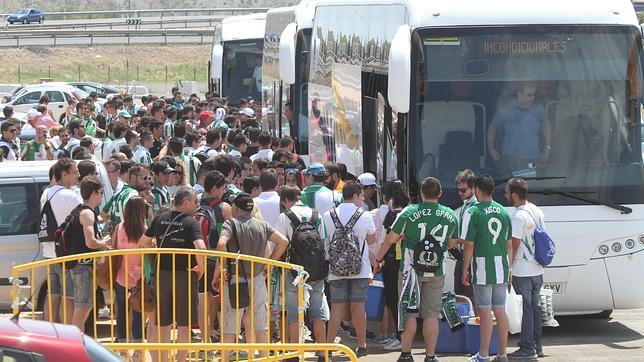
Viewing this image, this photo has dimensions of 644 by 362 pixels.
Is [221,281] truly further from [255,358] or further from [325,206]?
[325,206]

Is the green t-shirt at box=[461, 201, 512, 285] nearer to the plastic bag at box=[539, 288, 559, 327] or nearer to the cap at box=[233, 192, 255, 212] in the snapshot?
the plastic bag at box=[539, 288, 559, 327]

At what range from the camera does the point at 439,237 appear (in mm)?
11438

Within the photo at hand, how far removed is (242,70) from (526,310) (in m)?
26.4

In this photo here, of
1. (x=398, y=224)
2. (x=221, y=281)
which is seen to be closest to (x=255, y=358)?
(x=221, y=281)

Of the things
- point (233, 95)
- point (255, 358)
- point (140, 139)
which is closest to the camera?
point (255, 358)

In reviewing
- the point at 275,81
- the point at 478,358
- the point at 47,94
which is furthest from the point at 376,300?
the point at 47,94

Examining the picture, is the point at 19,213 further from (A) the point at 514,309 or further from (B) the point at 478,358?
(A) the point at 514,309

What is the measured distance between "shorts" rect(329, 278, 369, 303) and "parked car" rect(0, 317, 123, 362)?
5.98m

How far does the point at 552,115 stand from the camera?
13.0 m

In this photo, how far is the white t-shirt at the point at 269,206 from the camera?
12.4m

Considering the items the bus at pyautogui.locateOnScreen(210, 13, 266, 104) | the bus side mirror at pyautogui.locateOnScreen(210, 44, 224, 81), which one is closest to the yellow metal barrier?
the bus at pyautogui.locateOnScreen(210, 13, 266, 104)

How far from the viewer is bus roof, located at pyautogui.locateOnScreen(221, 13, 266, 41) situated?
38375 millimetres

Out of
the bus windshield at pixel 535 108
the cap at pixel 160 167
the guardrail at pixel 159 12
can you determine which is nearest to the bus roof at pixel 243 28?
the cap at pixel 160 167

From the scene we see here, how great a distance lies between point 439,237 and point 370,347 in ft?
6.47
